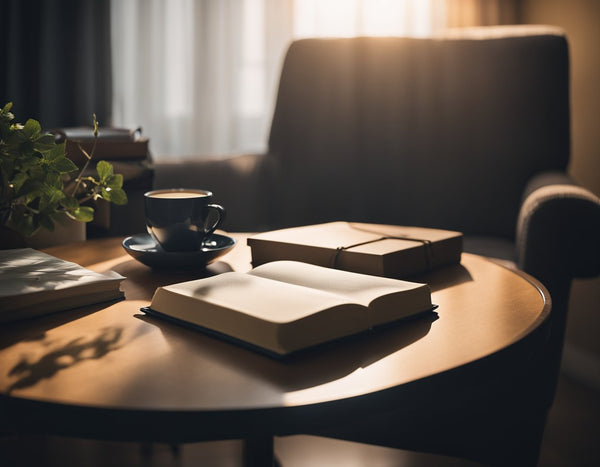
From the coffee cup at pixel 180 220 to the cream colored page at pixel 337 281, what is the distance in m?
0.18

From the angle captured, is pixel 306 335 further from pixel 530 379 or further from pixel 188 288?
pixel 530 379

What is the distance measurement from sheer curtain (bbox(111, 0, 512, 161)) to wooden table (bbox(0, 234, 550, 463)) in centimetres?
186

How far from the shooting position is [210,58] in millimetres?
2473

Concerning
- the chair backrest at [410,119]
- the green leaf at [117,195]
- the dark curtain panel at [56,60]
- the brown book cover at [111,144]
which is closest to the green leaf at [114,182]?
the green leaf at [117,195]

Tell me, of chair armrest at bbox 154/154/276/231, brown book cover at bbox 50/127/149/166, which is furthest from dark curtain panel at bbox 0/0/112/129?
brown book cover at bbox 50/127/149/166

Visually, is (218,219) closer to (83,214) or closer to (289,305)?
(83,214)

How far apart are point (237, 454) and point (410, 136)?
1109 millimetres

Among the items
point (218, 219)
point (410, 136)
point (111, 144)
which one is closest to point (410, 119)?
point (410, 136)

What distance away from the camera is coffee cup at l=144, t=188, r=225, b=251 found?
0.87 m

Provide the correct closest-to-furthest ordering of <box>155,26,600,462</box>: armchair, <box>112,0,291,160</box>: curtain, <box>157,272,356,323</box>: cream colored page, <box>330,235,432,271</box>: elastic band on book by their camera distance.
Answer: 1. <box>157,272,356,323</box>: cream colored page
2. <box>330,235,432,271</box>: elastic band on book
3. <box>155,26,600,462</box>: armchair
4. <box>112,0,291,160</box>: curtain

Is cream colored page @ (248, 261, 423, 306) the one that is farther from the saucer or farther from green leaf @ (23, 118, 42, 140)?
green leaf @ (23, 118, 42, 140)

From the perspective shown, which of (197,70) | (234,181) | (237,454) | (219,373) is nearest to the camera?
(219,373)

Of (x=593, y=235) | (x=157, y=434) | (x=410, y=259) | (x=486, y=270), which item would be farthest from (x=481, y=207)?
(x=157, y=434)

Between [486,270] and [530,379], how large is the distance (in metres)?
0.43
